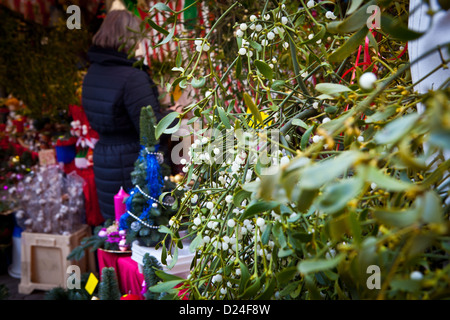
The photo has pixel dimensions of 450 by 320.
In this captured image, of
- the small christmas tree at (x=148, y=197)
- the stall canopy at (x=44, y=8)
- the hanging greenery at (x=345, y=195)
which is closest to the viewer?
the hanging greenery at (x=345, y=195)

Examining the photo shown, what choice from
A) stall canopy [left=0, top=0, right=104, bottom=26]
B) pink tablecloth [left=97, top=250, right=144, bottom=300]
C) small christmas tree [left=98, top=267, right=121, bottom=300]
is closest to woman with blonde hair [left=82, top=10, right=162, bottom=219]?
pink tablecloth [left=97, top=250, right=144, bottom=300]

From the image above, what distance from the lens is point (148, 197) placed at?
1500 millimetres

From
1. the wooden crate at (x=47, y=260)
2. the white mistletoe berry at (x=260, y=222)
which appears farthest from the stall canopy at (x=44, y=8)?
the white mistletoe berry at (x=260, y=222)

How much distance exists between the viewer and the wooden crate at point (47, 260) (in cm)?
223

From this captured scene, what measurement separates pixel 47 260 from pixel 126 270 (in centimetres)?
92

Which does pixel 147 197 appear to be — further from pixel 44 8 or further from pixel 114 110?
pixel 44 8

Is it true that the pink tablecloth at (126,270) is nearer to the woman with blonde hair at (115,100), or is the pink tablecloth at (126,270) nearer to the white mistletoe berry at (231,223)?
the woman with blonde hair at (115,100)

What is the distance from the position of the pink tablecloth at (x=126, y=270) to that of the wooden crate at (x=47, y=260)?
1.89ft

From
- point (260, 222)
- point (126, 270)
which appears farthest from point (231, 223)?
point (126, 270)

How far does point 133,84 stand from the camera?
6.49 feet

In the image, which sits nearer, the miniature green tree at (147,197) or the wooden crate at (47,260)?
the miniature green tree at (147,197)

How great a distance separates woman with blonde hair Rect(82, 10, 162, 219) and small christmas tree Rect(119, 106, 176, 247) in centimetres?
50

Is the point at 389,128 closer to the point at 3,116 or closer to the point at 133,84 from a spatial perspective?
the point at 133,84
